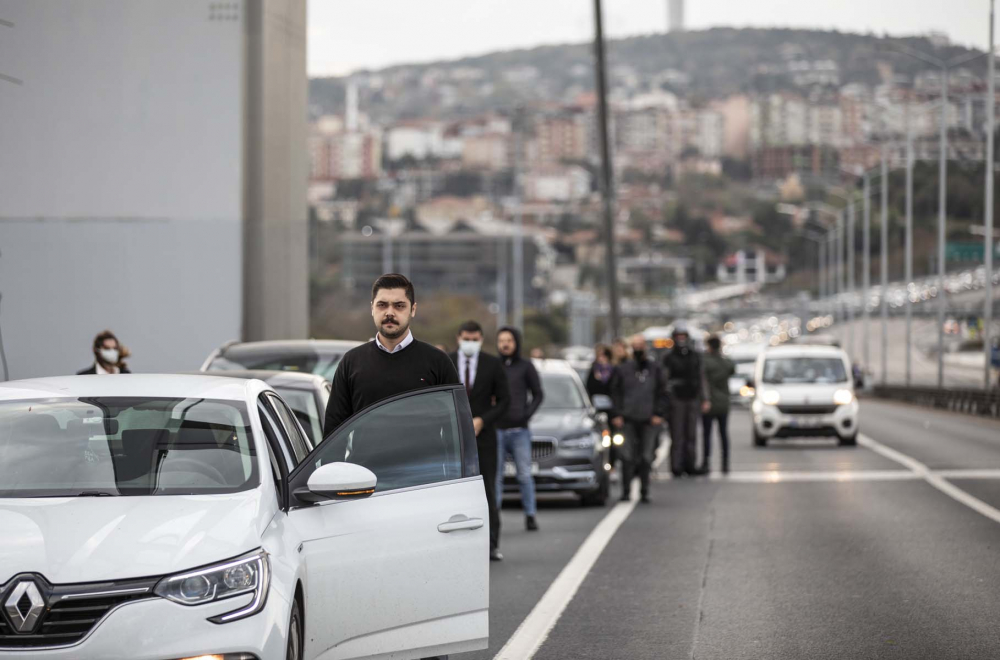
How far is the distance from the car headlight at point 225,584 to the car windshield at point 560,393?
1214cm

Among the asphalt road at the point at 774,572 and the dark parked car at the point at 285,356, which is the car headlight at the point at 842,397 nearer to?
the asphalt road at the point at 774,572

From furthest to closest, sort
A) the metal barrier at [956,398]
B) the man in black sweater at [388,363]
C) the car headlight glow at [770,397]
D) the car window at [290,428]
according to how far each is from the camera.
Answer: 1. the metal barrier at [956,398]
2. the car headlight glow at [770,397]
3. the man in black sweater at [388,363]
4. the car window at [290,428]

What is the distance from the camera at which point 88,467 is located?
586cm

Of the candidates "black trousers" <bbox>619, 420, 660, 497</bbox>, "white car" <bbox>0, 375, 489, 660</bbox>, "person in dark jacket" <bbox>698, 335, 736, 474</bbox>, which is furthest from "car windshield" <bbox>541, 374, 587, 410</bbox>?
"white car" <bbox>0, 375, 489, 660</bbox>

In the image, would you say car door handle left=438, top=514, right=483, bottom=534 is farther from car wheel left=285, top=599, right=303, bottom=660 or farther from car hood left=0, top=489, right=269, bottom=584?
car hood left=0, top=489, right=269, bottom=584

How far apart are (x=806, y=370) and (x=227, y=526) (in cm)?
2363

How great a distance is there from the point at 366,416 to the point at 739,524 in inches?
341

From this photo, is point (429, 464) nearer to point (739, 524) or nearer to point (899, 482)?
point (739, 524)

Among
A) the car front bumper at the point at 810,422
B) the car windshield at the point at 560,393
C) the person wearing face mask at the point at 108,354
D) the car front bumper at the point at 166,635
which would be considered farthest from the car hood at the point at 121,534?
the car front bumper at the point at 810,422

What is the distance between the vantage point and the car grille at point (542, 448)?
53.3ft

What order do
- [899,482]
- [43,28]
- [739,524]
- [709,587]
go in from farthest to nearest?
[899,482]
[43,28]
[739,524]
[709,587]

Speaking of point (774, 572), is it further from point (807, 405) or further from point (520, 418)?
point (807, 405)

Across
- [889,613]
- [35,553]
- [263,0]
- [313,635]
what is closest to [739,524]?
[889,613]

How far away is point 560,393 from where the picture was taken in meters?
17.7
